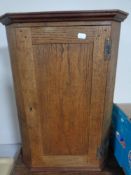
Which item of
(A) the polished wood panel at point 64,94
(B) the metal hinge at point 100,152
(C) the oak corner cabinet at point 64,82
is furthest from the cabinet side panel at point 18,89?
(B) the metal hinge at point 100,152

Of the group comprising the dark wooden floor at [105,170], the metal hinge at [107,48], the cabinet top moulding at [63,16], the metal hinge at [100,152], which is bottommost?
the dark wooden floor at [105,170]

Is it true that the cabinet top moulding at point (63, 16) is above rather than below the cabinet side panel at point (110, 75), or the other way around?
above

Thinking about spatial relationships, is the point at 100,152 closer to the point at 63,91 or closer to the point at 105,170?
the point at 105,170

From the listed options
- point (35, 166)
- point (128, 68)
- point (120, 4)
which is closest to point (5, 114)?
point (35, 166)

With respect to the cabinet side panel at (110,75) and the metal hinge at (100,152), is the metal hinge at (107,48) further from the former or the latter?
the metal hinge at (100,152)

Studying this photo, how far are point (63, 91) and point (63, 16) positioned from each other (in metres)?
0.38

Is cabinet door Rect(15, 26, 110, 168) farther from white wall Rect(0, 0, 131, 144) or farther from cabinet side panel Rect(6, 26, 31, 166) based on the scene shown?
white wall Rect(0, 0, 131, 144)

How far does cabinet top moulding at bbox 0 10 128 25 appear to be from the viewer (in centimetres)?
80

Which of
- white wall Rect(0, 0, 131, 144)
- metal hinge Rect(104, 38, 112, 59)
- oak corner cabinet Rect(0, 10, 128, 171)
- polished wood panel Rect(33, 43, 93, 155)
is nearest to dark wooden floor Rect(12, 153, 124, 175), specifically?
oak corner cabinet Rect(0, 10, 128, 171)

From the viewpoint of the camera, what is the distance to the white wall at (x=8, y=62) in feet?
4.08

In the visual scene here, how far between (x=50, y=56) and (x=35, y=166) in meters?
0.70

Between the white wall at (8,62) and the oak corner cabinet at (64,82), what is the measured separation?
41 centimetres

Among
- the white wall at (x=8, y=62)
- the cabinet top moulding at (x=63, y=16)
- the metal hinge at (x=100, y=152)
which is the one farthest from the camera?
the white wall at (x=8, y=62)

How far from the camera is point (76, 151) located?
1.06 meters
